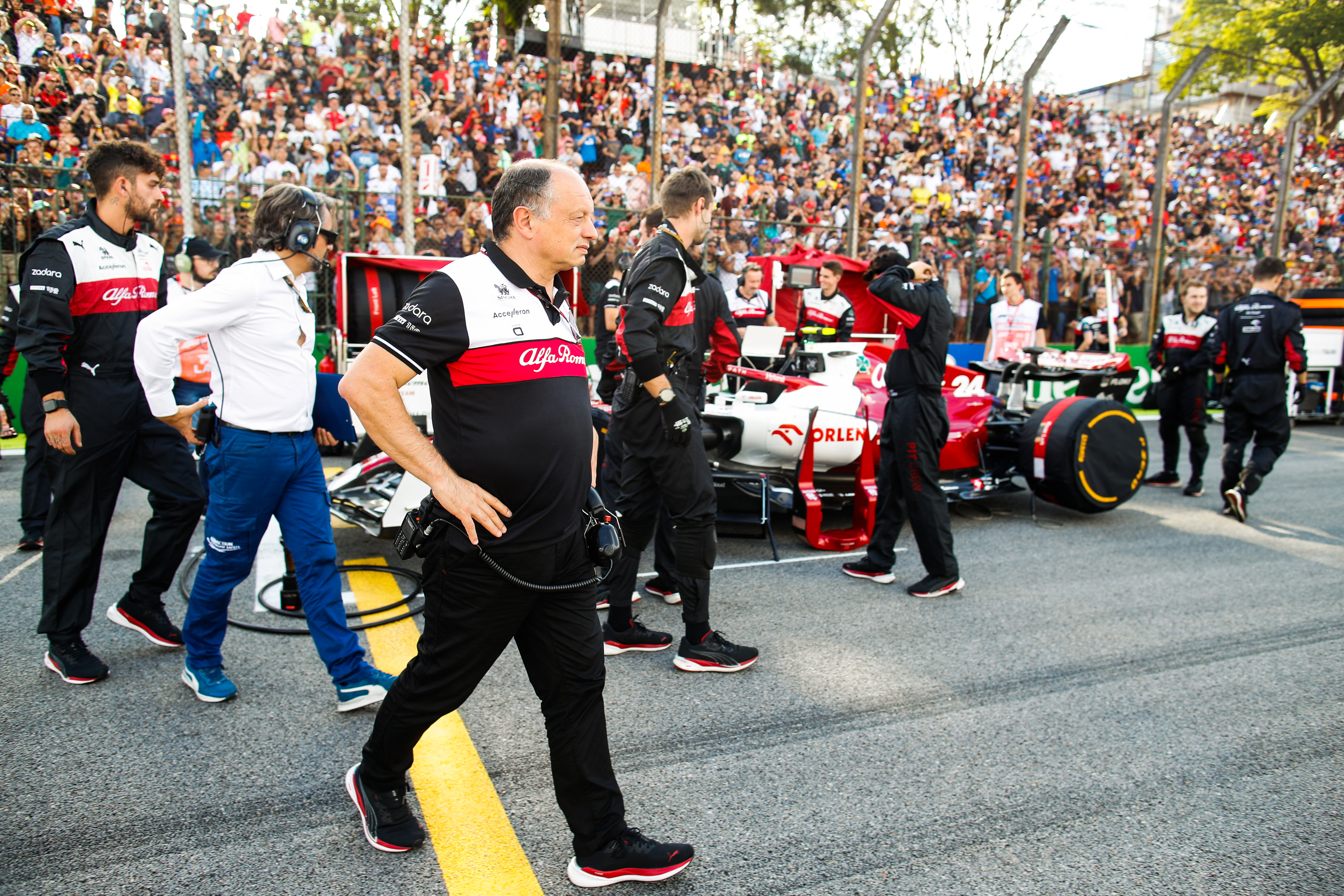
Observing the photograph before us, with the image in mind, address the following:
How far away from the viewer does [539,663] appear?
240 centimetres

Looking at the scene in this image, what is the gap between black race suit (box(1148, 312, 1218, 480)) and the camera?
26.2 feet

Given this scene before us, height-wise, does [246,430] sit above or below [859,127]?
below

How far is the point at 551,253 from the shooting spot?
7.50 ft

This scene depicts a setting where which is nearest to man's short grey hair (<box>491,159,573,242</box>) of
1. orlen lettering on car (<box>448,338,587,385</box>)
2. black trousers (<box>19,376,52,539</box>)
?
orlen lettering on car (<box>448,338,587,385</box>)

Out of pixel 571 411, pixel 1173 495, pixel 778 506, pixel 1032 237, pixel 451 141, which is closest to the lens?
pixel 571 411

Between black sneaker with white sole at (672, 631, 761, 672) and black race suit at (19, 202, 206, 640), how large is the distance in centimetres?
233

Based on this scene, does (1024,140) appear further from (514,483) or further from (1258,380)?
(514,483)

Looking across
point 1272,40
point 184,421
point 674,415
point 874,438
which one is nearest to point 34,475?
point 184,421

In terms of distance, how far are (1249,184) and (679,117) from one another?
16681 mm

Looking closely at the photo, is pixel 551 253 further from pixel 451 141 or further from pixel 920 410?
pixel 451 141

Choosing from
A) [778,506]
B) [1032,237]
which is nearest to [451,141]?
[778,506]

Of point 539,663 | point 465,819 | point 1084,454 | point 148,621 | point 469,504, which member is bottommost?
point 465,819

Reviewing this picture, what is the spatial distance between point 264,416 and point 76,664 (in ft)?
4.56

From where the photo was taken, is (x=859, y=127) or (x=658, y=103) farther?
(x=859, y=127)
